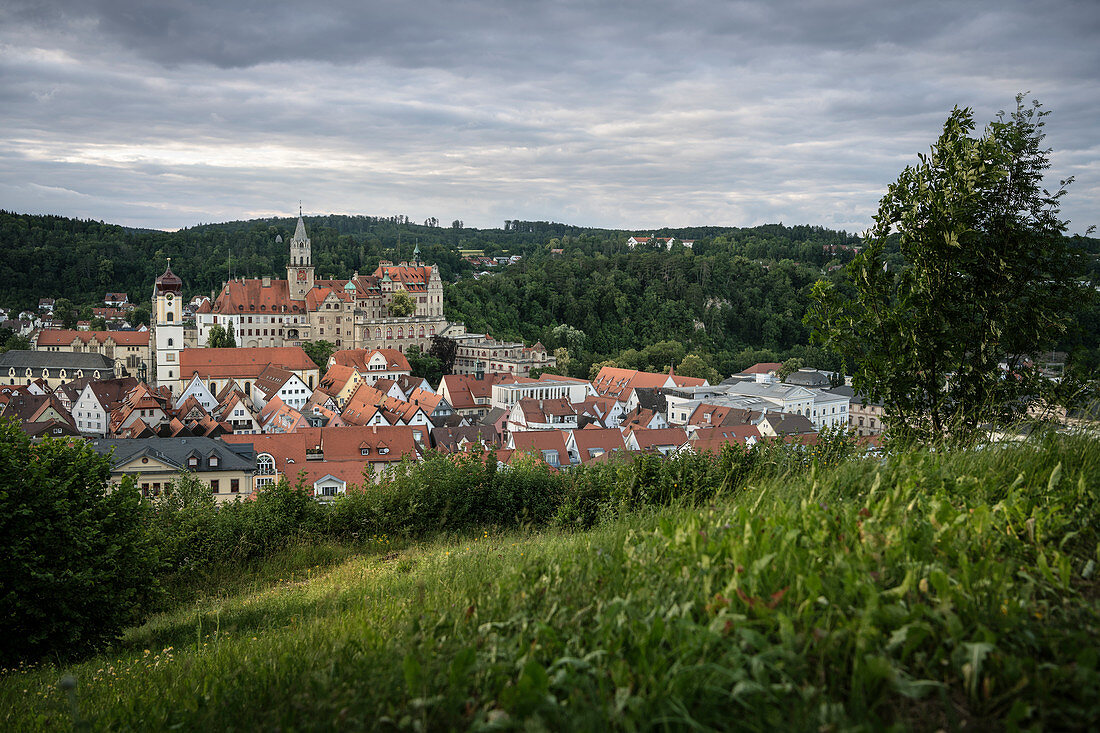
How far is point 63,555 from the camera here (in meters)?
8.49

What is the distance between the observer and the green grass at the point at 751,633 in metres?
2.57

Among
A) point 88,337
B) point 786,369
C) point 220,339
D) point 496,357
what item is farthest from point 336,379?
point 786,369

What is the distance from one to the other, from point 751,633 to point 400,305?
8808 centimetres

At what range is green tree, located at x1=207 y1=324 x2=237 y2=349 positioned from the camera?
76375mm

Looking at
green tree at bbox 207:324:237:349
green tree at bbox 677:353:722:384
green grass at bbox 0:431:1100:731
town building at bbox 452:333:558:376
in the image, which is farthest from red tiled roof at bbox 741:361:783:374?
green grass at bbox 0:431:1100:731

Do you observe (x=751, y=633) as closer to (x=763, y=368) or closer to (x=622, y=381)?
(x=622, y=381)

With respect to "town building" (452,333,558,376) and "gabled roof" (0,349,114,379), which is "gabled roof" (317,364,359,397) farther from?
"gabled roof" (0,349,114,379)

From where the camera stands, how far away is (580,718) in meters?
2.51

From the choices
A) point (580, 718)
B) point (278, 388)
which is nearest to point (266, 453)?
point (278, 388)

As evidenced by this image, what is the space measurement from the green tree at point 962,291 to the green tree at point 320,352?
235ft

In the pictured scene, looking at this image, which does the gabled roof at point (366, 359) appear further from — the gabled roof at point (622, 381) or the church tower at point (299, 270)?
the gabled roof at point (622, 381)

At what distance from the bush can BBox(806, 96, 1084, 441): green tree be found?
25.8 ft

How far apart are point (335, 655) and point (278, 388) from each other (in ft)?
212

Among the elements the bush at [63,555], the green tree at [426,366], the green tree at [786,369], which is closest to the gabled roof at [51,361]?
the green tree at [426,366]
